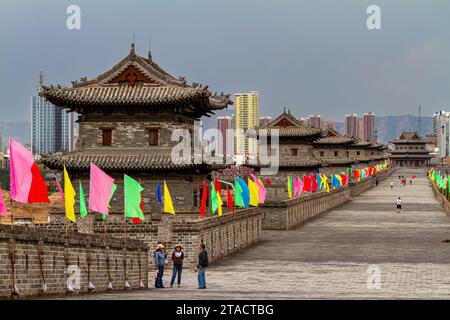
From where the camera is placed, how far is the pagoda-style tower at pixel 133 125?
1679 inches

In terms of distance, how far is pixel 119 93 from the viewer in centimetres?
4341

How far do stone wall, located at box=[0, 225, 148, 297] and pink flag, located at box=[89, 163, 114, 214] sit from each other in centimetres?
111

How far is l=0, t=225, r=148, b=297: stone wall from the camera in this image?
19.0 m

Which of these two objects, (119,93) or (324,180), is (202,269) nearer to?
(119,93)

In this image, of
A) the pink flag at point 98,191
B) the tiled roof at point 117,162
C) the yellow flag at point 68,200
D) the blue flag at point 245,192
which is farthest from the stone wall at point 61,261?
the blue flag at point 245,192

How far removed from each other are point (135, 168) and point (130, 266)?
50.9 feet

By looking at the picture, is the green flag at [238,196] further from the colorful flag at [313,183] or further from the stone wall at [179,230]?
the colorful flag at [313,183]

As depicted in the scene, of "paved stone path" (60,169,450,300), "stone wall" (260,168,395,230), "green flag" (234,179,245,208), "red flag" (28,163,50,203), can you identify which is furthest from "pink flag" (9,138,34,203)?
"stone wall" (260,168,395,230)

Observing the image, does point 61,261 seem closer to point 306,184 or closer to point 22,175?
point 22,175

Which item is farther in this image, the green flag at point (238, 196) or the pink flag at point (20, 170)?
the green flag at point (238, 196)

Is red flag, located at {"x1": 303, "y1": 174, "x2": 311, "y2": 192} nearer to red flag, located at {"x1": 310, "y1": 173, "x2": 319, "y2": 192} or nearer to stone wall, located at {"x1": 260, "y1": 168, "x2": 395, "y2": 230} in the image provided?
stone wall, located at {"x1": 260, "y1": 168, "x2": 395, "y2": 230}

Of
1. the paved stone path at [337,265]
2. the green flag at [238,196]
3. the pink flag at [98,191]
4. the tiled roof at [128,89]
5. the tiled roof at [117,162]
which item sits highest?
the tiled roof at [128,89]

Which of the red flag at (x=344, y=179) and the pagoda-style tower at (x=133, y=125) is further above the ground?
the pagoda-style tower at (x=133, y=125)

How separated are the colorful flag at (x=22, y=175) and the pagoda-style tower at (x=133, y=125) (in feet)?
68.8
